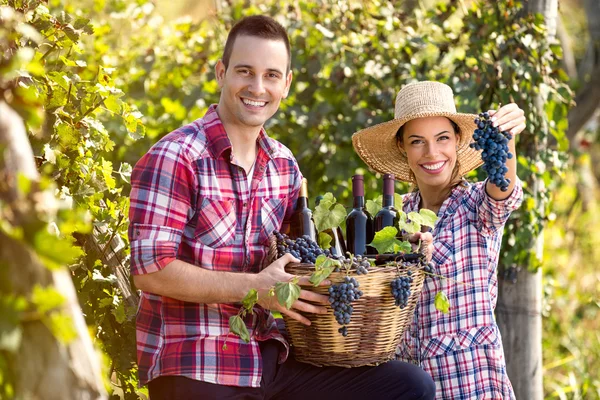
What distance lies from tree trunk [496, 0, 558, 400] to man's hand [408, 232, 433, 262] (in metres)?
1.64

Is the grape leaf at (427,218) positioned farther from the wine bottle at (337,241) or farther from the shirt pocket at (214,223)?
the shirt pocket at (214,223)

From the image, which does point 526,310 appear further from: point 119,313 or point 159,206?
point 159,206

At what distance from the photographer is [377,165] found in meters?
3.40

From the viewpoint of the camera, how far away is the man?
7.61 feet

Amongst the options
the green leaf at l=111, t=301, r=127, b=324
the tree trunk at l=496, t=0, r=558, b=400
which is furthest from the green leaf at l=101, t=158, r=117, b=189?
the tree trunk at l=496, t=0, r=558, b=400

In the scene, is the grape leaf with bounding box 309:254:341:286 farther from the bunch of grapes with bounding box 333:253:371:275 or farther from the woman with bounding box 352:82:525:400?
the woman with bounding box 352:82:525:400

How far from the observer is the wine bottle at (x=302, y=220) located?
266cm

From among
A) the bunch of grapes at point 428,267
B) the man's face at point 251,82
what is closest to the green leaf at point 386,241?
the bunch of grapes at point 428,267

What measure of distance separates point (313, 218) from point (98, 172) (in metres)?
0.76

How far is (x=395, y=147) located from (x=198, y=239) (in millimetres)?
1166

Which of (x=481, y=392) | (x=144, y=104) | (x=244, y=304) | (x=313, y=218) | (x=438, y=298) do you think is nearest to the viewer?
(x=244, y=304)

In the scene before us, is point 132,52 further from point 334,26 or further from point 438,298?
point 438,298

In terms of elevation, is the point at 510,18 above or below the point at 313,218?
above

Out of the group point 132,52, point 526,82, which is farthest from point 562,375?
point 132,52
